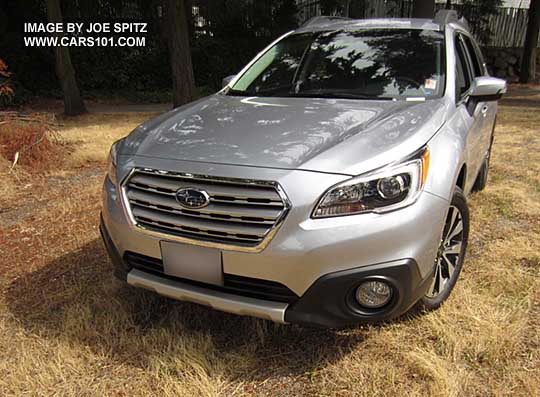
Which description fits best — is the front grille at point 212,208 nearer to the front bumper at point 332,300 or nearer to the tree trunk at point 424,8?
the front bumper at point 332,300

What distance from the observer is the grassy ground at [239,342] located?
213cm

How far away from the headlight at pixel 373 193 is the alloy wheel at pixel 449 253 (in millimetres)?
617

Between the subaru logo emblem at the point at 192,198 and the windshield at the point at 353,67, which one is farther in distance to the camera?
Result: the windshield at the point at 353,67

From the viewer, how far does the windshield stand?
3.03 metres

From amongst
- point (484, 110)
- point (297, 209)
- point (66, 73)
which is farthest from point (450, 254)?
point (66, 73)

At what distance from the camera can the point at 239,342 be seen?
246 centimetres

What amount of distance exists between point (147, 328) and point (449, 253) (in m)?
1.77

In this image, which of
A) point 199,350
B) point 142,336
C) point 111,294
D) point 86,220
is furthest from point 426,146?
point 86,220

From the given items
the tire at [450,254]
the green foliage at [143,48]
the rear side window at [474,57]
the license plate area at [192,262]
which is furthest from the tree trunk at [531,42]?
the license plate area at [192,262]

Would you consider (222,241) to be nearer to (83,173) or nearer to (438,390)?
(438,390)

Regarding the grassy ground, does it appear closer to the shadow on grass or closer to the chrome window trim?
the shadow on grass

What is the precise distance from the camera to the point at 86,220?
4082mm

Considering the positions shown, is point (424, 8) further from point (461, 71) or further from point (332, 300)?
point (332, 300)

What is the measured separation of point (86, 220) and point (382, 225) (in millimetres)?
3008
